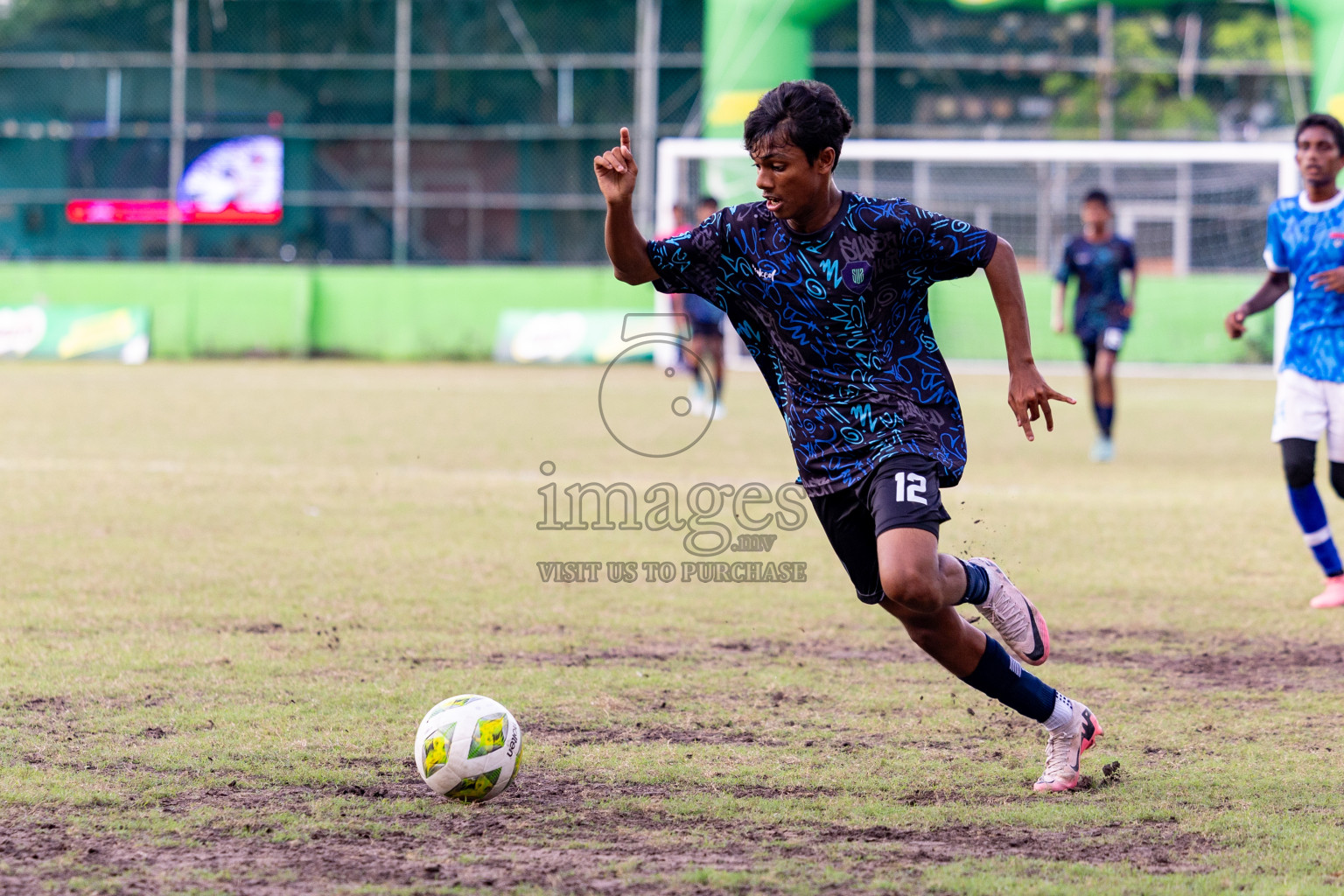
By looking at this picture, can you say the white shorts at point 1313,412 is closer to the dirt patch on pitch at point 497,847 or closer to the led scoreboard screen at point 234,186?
the dirt patch on pitch at point 497,847

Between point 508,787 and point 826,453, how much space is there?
4.04ft

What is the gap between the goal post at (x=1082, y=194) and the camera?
25.4 meters

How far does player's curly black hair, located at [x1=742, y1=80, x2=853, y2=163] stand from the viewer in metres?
4.12

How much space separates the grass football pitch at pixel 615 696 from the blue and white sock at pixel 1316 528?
14.2 inches

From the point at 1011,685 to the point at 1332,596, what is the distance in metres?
3.43

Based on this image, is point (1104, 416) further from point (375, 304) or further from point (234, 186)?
point (234, 186)

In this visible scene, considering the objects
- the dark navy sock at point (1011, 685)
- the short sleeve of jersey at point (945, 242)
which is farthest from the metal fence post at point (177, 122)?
the dark navy sock at point (1011, 685)

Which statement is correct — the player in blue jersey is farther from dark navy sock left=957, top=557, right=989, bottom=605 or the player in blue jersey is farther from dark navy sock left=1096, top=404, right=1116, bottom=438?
dark navy sock left=1096, top=404, right=1116, bottom=438

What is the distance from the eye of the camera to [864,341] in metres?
4.30

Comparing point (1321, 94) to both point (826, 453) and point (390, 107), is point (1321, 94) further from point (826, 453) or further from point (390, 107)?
point (826, 453)

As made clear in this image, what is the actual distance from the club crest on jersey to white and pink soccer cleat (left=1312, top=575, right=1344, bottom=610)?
150 inches

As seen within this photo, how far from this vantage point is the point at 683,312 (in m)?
20.3

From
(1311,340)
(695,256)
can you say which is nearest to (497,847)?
(695,256)

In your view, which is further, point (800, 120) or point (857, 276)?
point (857, 276)
